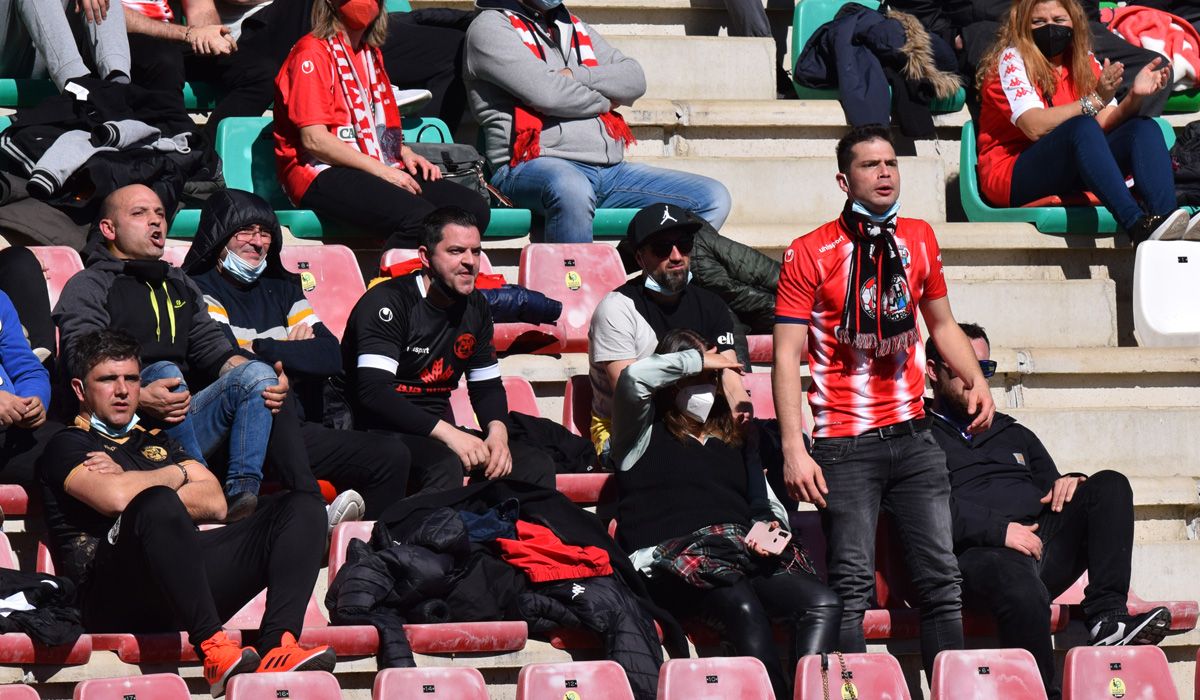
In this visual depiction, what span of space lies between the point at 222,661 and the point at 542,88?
2.99 m

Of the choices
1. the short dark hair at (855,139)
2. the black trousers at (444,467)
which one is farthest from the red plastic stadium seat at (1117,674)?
the black trousers at (444,467)

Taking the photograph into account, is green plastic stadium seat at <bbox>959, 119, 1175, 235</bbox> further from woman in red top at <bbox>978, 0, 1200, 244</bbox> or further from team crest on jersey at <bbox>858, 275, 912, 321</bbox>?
team crest on jersey at <bbox>858, 275, 912, 321</bbox>

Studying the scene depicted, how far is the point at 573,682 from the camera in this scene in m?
4.10

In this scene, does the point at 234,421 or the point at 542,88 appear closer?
the point at 234,421

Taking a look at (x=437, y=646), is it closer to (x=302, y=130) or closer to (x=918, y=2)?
(x=302, y=130)

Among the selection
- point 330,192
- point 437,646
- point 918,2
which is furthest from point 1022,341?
point 437,646

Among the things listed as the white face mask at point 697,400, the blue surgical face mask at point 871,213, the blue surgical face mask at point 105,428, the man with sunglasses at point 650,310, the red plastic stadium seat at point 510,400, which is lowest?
the red plastic stadium seat at point 510,400

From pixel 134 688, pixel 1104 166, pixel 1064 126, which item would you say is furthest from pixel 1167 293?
pixel 134 688

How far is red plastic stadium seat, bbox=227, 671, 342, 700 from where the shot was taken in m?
3.84

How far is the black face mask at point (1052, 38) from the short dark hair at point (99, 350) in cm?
389

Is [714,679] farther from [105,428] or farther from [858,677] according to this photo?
[105,428]

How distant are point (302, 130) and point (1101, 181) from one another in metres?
2.88

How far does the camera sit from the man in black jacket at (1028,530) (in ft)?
15.8

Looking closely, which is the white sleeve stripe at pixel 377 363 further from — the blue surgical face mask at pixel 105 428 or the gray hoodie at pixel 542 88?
the gray hoodie at pixel 542 88
